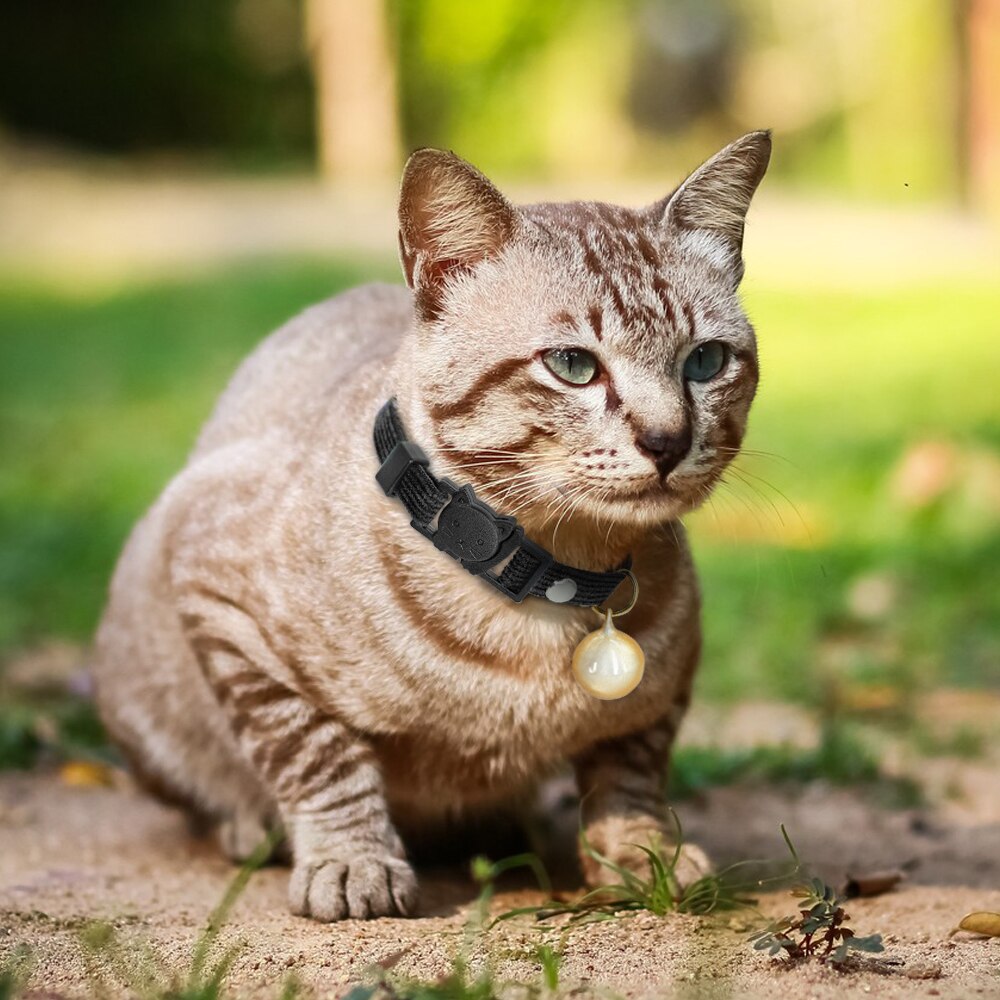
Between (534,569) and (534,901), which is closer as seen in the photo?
(534,569)

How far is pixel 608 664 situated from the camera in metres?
2.53

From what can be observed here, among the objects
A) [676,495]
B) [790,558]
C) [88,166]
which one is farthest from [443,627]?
[88,166]

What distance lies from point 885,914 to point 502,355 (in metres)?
1.24

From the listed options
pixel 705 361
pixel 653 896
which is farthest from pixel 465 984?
pixel 705 361

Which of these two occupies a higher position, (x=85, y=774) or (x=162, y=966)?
(x=162, y=966)

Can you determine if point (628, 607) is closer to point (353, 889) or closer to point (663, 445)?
point (663, 445)

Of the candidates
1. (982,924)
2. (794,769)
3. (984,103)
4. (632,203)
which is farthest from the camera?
(632,203)

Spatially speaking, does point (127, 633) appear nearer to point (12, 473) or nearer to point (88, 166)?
point (12, 473)

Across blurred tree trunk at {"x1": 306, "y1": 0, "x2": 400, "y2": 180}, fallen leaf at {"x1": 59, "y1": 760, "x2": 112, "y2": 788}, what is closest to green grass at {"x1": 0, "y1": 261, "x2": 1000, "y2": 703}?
fallen leaf at {"x1": 59, "y1": 760, "x2": 112, "y2": 788}

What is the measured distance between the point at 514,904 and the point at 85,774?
151cm

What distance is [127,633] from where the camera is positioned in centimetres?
338

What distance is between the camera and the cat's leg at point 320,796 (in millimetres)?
2645

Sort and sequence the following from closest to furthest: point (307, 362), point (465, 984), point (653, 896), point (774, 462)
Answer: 1. point (465, 984)
2. point (653, 896)
3. point (307, 362)
4. point (774, 462)

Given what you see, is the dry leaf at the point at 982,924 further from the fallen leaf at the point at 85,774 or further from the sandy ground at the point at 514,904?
the fallen leaf at the point at 85,774
